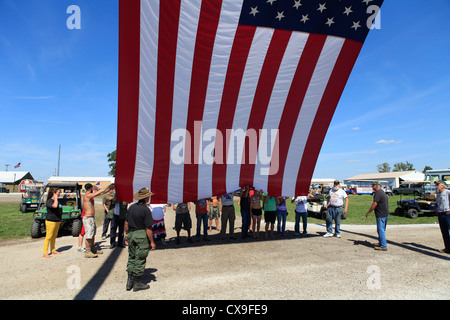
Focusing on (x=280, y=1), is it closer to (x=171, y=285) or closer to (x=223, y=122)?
(x=223, y=122)

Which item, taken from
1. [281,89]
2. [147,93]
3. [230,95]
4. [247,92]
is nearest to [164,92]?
[147,93]

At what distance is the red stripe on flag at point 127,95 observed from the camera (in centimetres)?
507

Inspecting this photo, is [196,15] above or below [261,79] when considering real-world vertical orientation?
above

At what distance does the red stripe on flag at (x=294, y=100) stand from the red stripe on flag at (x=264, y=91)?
1.91ft

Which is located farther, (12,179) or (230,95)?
(12,179)

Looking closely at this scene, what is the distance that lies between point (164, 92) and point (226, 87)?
4.97ft

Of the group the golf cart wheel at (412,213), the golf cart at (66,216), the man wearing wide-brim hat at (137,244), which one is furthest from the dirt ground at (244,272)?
the golf cart wheel at (412,213)

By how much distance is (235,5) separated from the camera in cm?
558

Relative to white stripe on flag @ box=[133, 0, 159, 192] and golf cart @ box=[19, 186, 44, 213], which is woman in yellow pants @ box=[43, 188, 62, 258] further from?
golf cart @ box=[19, 186, 44, 213]

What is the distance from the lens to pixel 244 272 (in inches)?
205

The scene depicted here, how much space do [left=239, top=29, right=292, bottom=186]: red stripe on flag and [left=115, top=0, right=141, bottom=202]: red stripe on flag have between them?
2910 mm

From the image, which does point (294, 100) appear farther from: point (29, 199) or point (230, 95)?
point (29, 199)
